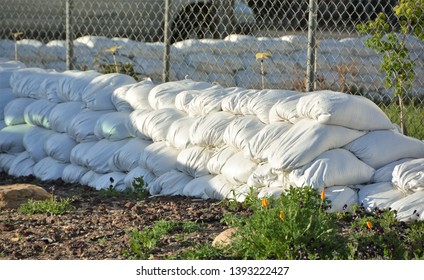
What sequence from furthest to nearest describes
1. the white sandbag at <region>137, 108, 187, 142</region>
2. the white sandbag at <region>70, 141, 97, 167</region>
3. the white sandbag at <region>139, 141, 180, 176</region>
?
the white sandbag at <region>70, 141, 97, 167</region> → the white sandbag at <region>137, 108, 187, 142</region> → the white sandbag at <region>139, 141, 180, 176</region>

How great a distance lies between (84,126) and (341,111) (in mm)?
2432

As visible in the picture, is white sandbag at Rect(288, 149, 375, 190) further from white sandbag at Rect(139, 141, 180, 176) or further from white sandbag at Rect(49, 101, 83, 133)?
white sandbag at Rect(49, 101, 83, 133)

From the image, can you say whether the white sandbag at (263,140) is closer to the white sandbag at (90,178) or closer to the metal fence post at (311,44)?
the metal fence post at (311,44)

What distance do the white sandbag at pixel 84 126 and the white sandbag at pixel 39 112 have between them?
45 centimetres

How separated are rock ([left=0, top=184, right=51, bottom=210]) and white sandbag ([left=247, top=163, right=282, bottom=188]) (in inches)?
59.1

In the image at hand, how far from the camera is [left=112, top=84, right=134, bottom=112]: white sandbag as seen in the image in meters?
7.71

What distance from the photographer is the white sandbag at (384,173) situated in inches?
239

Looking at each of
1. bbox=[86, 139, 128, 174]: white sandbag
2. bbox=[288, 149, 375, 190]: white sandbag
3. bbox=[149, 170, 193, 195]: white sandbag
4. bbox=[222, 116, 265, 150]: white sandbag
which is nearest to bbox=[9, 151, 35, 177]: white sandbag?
bbox=[86, 139, 128, 174]: white sandbag

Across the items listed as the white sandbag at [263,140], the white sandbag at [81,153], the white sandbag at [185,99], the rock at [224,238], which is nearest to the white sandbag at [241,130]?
the white sandbag at [263,140]

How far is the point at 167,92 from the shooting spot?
7.45m

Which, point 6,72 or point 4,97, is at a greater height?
point 6,72

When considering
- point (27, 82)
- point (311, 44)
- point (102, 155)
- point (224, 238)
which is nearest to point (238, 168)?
point (224, 238)

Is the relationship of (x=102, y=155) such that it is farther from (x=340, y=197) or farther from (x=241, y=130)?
(x=340, y=197)
